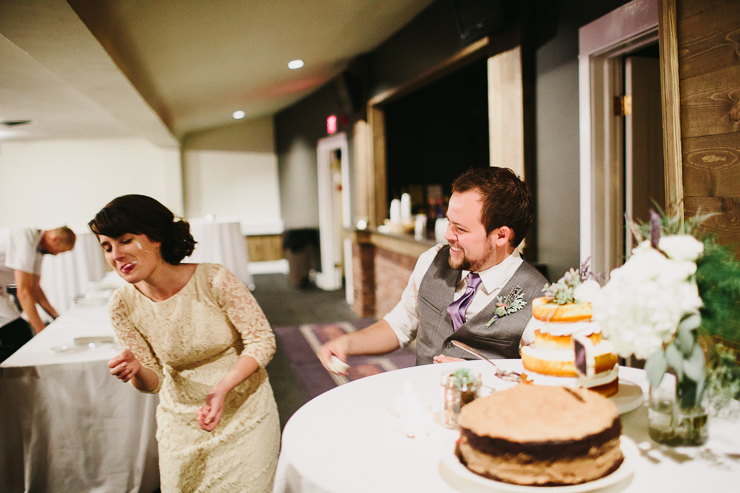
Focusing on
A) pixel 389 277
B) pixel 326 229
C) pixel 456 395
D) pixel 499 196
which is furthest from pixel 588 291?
pixel 326 229

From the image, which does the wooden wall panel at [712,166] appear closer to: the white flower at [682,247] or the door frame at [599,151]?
the white flower at [682,247]

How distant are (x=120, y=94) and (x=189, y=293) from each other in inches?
131

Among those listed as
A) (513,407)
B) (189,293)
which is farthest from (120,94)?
(513,407)

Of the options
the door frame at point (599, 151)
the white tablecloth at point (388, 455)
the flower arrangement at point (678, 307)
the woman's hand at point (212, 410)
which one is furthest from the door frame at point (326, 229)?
the flower arrangement at point (678, 307)

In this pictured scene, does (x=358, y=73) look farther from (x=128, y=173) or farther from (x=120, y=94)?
(x=128, y=173)

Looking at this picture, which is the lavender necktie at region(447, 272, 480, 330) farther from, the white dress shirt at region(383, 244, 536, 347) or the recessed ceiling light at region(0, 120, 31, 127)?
the recessed ceiling light at region(0, 120, 31, 127)

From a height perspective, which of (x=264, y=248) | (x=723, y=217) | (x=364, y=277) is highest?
(x=723, y=217)

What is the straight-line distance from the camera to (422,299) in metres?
1.75

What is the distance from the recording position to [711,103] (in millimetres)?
1544

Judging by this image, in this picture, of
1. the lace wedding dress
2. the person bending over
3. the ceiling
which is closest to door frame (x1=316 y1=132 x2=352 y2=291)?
the ceiling

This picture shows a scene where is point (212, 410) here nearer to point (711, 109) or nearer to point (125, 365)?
point (125, 365)

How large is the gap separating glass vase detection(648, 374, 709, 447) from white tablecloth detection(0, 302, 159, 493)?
216cm

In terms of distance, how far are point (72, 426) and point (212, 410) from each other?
1275 millimetres

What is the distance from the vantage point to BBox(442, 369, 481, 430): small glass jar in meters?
1.10
